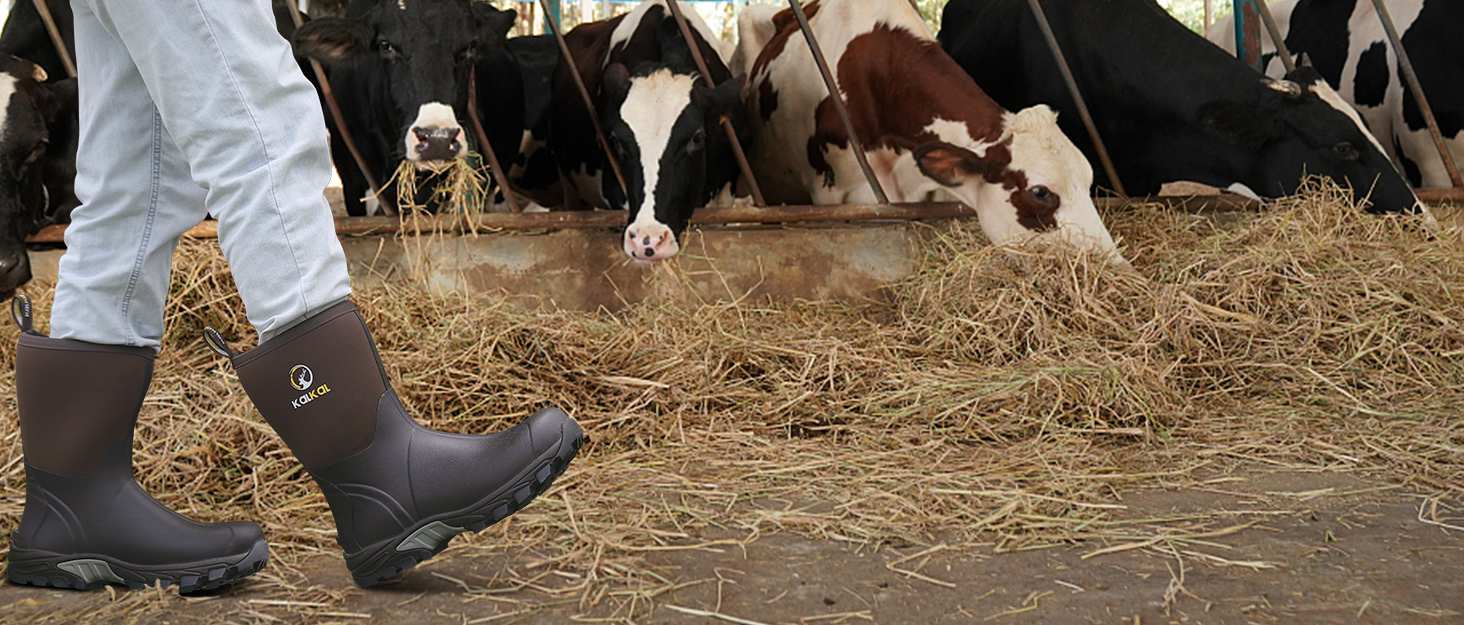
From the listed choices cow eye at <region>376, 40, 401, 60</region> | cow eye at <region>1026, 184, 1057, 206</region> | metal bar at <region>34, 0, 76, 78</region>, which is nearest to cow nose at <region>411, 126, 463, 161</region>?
cow eye at <region>376, 40, 401, 60</region>

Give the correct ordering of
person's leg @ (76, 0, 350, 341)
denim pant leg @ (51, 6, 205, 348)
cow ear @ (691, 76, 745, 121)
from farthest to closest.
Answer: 1. cow ear @ (691, 76, 745, 121)
2. denim pant leg @ (51, 6, 205, 348)
3. person's leg @ (76, 0, 350, 341)

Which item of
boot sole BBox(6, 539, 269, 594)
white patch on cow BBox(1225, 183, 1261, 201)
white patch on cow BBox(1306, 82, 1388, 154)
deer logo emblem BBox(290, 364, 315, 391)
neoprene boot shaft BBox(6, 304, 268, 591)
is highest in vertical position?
deer logo emblem BBox(290, 364, 315, 391)

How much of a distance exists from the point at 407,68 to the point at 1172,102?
289 centimetres

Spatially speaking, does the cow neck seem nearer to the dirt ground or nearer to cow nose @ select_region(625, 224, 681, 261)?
cow nose @ select_region(625, 224, 681, 261)

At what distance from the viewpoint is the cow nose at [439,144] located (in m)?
4.48

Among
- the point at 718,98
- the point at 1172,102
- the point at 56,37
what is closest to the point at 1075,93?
the point at 1172,102

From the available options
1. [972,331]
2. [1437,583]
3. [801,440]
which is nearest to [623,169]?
[972,331]

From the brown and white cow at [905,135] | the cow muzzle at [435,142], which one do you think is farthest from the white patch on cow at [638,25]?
the cow muzzle at [435,142]

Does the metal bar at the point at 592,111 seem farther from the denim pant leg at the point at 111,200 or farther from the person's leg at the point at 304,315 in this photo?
the person's leg at the point at 304,315

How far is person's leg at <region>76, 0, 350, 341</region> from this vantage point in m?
1.82

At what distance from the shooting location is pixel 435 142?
14.7 ft

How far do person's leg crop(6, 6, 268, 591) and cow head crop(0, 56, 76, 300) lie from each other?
2357 millimetres

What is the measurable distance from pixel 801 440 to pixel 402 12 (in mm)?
2698

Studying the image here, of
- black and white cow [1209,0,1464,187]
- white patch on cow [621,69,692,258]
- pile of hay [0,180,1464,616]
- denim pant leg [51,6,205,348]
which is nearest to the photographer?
denim pant leg [51,6,205,348]
